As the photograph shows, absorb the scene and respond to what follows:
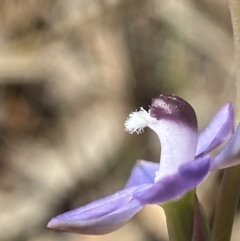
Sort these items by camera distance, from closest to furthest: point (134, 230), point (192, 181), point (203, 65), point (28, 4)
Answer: point (192, 181)
point (134, 230)
point (203, 65)
point (28, 4)

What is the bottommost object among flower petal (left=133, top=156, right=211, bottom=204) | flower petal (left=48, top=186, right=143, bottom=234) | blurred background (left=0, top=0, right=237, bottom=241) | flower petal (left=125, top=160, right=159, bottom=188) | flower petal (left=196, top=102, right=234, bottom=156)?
flower petal (left=48, top=186, right=143, bottom=234)

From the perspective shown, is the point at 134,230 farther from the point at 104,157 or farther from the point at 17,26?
the point at 17,26

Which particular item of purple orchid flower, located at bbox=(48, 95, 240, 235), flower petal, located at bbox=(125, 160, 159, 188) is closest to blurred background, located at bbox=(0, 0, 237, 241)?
flower petal, located at bbox=(125, 160, 159, 188)

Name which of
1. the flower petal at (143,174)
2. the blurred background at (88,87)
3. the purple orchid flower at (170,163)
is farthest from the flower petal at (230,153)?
the blurred background at (88,87)

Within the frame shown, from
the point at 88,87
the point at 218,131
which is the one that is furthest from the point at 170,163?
the point at 88,87

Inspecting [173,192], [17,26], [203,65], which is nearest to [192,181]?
[173,192]

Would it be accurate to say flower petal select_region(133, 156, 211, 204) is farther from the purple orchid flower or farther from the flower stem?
the flower stem
